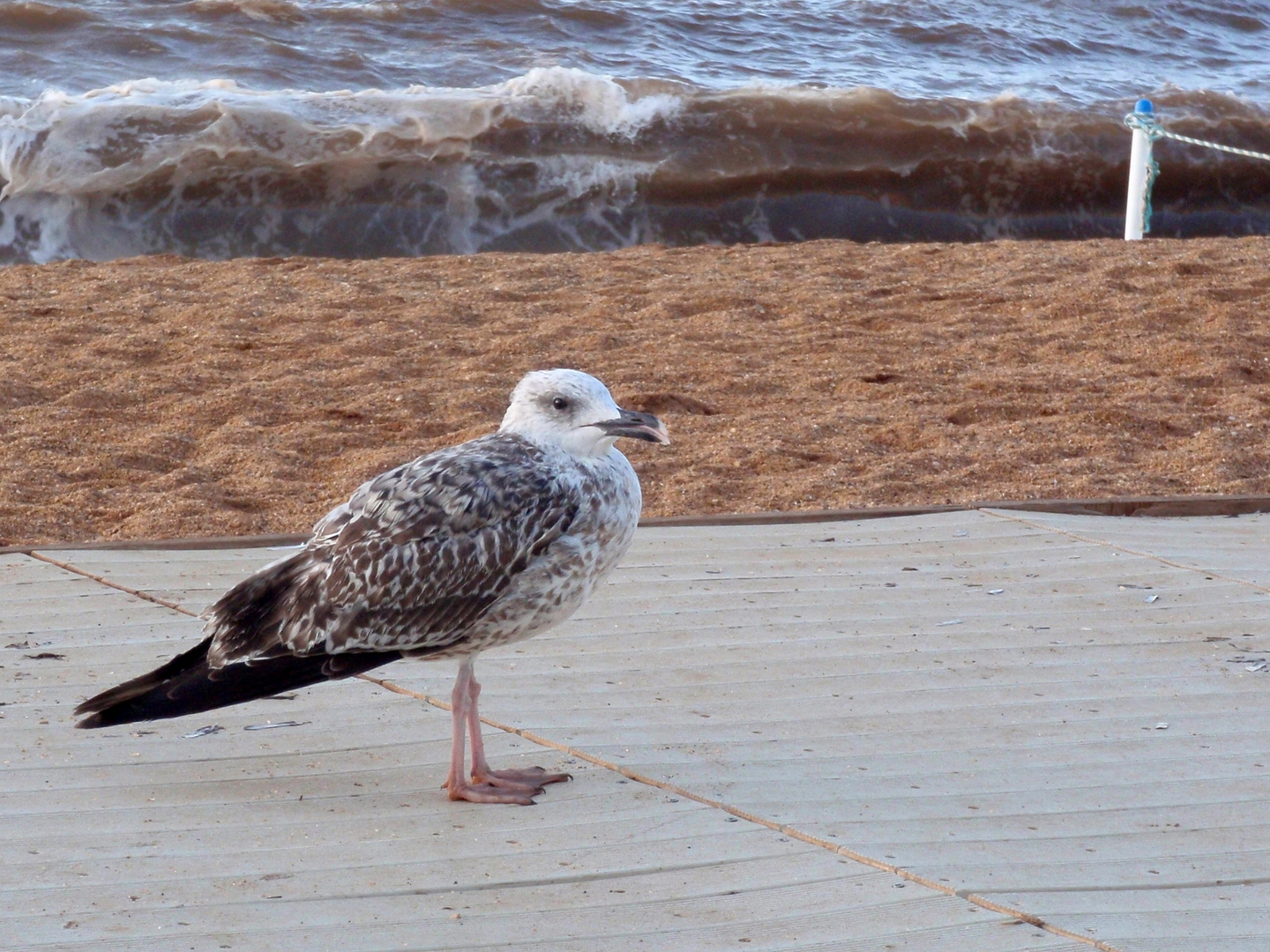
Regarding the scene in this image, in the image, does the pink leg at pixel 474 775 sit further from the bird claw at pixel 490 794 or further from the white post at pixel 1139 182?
the white post at pixel 1139 182

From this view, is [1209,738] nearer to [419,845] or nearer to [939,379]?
[419,845]

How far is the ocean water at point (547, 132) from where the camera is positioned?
556 inches

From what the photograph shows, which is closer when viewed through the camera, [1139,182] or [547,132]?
[1139,182]

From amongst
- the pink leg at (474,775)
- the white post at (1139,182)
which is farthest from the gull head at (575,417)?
the white post at (1139,182)

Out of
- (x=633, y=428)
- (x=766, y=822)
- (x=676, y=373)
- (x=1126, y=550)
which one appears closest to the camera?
(x=766, y=822)

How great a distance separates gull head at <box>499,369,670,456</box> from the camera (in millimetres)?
3447

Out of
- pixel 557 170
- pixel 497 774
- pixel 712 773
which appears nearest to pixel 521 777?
pixel 497 774

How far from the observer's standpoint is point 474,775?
3.43m

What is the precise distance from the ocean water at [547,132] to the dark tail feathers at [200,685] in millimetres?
10820

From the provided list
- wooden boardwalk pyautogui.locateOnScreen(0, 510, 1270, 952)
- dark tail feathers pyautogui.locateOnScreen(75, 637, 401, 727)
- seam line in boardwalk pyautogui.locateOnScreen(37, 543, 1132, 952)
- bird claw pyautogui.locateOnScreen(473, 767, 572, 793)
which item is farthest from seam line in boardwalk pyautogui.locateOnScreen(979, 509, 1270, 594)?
dark tail feathers pyautogui.locateOnScreen(75, 637, 401, 727)

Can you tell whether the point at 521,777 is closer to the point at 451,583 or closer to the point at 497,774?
the point at 497,774

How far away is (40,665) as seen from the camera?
4141mm

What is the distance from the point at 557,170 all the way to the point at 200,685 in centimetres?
1236

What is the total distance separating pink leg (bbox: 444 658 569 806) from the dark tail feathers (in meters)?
0.23
